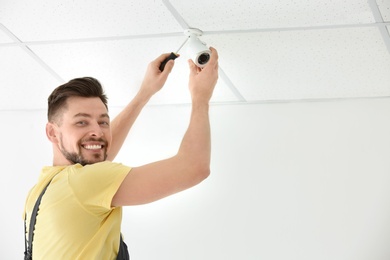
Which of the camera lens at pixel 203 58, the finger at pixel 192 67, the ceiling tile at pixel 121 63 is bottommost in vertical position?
the finger at pixel 192 67

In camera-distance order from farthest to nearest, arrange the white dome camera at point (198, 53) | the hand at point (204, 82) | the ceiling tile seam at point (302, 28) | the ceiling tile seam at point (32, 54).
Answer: the ceiling tile seam at point (32, 54) → the ceiling tile seam at point (302, 28) → the white dome camera at point (198, 53) → the hand at point (204, 82)

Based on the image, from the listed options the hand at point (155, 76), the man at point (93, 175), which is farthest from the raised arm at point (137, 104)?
the man at point (93, 175)

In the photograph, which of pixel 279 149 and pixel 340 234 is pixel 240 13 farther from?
pixel 340 234

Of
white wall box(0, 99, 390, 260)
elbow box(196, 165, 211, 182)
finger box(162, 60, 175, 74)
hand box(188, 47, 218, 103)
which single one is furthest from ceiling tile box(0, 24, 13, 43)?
elbow box(196, 165, 211, 182)

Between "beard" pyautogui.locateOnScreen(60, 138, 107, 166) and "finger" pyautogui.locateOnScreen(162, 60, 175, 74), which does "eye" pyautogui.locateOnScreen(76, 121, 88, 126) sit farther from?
"finger" pyautogui.locateOnScreen(162, 60, 175, 74)

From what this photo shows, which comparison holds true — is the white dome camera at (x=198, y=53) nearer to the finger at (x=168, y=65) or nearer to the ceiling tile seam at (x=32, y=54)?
the finger at (x=168, y=65)

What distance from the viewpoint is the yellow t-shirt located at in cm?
163

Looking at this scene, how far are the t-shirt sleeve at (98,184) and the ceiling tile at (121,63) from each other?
74 cm

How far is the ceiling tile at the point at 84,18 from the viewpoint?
205cm

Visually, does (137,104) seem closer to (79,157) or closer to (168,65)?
(168,65)

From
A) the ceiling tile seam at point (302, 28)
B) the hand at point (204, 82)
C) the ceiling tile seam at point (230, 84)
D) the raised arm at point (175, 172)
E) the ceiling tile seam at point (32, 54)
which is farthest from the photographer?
the ceiling tile seam at point (230, 84)

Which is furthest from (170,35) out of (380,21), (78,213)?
(78,213)

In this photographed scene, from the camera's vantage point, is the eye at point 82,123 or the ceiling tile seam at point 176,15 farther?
the ceiling tile seam at point 176,15

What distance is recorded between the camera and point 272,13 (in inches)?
78.6
